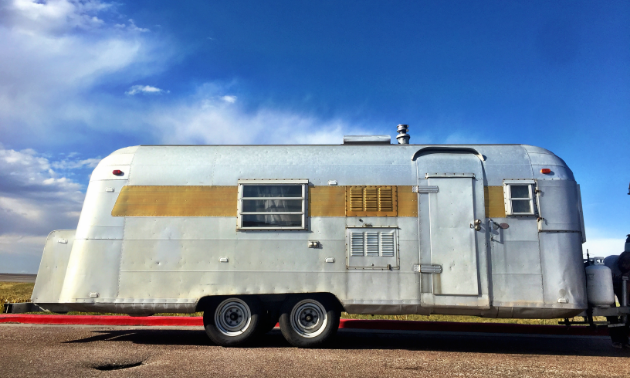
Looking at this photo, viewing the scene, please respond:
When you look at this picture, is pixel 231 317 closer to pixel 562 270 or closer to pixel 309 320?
pixel 309 320

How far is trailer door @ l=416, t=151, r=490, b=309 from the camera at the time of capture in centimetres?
715

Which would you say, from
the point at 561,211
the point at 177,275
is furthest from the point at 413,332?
the point at 177,275

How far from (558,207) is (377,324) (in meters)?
4.74

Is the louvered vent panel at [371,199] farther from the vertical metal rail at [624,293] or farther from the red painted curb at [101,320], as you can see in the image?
the red painted curb at [101,320]

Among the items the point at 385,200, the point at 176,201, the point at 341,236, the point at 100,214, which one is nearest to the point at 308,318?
the point at 341,236

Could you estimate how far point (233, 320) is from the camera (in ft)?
24.6

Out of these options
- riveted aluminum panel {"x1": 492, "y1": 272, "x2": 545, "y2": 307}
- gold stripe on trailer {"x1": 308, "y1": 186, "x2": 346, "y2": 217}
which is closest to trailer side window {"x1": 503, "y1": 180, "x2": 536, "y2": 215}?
riveted aluminum panel {"x1": 492, "y1": 272, "x2": 545, "y2": 307}

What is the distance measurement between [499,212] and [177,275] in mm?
5626

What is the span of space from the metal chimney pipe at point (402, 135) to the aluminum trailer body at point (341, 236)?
75 cm

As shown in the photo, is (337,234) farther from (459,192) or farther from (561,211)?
(561,211)

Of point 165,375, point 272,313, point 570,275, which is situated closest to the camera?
point 165,375

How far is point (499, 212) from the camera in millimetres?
7406

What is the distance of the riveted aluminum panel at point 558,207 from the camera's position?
7.34 m

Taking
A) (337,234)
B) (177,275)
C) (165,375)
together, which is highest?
(337,234)
